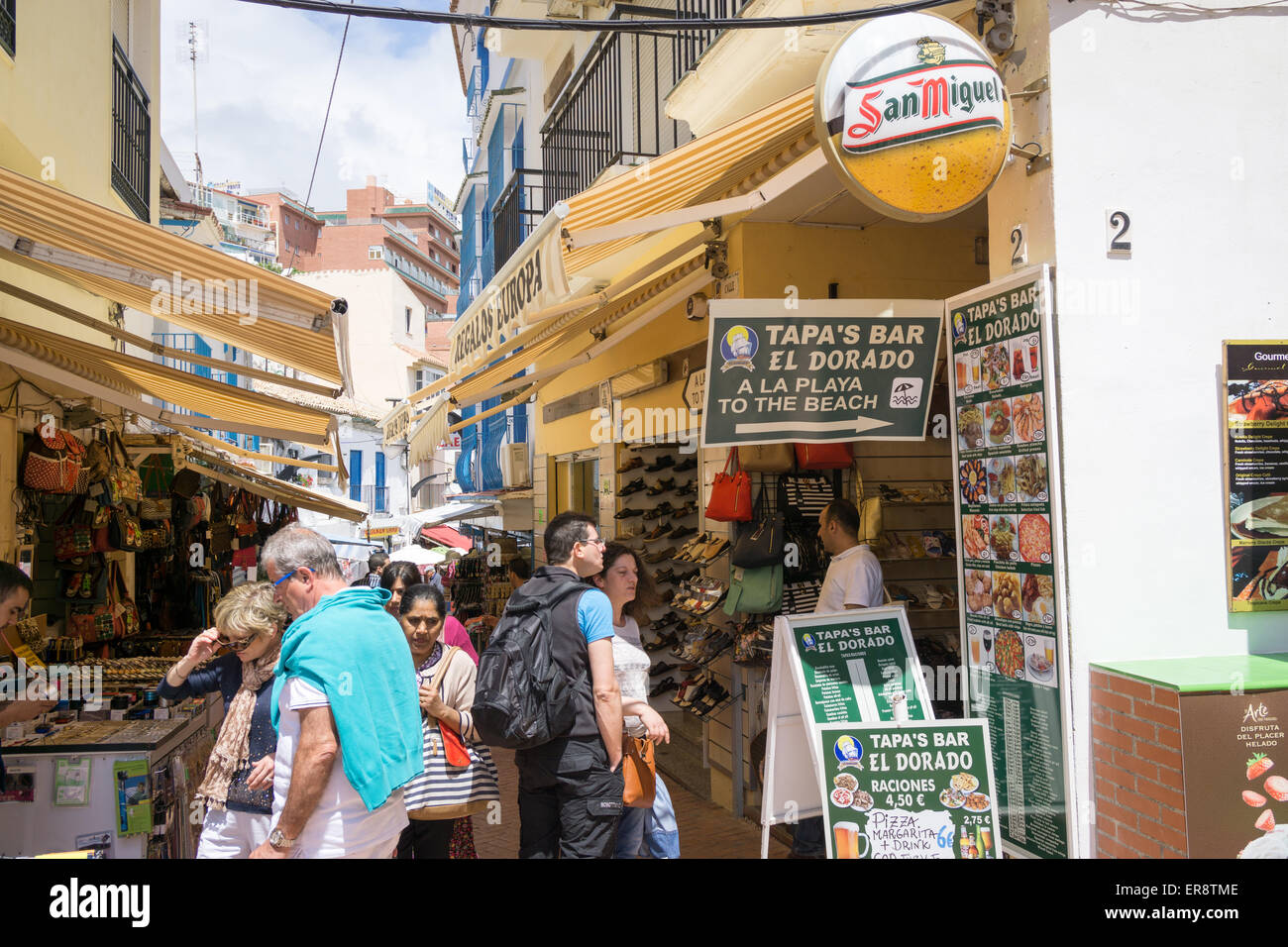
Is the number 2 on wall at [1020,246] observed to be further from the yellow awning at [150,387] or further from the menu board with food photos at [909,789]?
the yellow awning at [150,387]

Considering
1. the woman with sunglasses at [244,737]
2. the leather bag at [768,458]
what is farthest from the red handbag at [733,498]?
the woman with sunglasses at [244,737]

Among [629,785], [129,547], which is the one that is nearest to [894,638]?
[629,785]

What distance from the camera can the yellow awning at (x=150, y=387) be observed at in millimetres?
6117

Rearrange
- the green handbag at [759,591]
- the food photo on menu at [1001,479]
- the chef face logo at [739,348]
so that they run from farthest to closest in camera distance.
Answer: the green handbag at [759,591]
the chef face logo at [739,348]
the food photo on menu at [1001,479]

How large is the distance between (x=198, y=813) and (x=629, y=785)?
232 centimetres

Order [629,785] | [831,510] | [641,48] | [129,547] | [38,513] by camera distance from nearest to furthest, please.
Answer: [629,785] < [831,510] < [38,513] < [129,547] < [641,48]

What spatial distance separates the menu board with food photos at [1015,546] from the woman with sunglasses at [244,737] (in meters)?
3.19

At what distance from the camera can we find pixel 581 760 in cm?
386

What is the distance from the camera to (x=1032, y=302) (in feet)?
13.2

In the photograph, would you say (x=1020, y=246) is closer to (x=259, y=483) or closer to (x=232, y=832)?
(x=232, y=832)

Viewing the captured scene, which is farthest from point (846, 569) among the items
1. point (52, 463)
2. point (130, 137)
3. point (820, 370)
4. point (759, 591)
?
point (130, 137)

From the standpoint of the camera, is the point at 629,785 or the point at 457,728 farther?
the point at 457,728

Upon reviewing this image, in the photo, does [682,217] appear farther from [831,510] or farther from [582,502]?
[582,502]

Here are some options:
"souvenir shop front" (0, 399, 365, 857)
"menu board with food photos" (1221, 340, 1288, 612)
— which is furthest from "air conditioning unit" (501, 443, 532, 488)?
"menu board with food photos" (1221, 340, 1288, 612)
